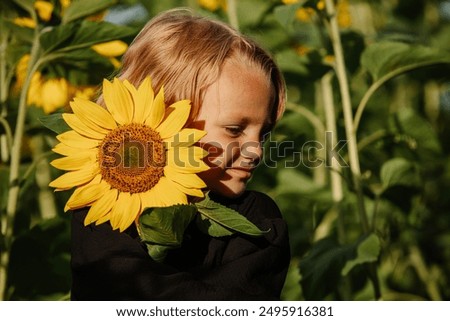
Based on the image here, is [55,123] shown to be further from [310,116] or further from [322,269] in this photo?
[310,116]

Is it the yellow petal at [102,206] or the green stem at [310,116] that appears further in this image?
the green stem at [310,116]

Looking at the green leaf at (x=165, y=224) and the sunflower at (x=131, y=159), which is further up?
the sunflower at (x=131, y=159)

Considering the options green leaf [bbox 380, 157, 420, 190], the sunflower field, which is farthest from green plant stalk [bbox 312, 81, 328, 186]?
green leaf [bbox 380, 157, 420, 190]

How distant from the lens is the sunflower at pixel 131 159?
86cm

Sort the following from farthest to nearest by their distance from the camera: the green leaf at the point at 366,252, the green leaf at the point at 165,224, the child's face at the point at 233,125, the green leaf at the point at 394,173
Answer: the green leaf at the point at 394,173 → the green leaf at the point at 366,252 → the child's face at the point at 233,125 → the green leaf at the point at 165,224

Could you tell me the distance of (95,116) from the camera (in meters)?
0.87

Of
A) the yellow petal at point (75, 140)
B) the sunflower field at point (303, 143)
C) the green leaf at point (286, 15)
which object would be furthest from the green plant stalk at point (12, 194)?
the yellow petal at point (75, 140)

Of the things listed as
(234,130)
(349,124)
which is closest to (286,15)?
(349,124)

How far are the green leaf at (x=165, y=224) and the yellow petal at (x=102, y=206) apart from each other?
4 cm

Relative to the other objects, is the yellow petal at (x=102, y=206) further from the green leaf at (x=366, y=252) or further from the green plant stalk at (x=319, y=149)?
the green plant stalk at (x=319, y=149)

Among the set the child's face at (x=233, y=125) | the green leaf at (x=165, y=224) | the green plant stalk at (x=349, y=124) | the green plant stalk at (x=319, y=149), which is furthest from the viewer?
the green plant stalk at (x=319, y=149)

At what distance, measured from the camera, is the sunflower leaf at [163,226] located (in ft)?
2.68

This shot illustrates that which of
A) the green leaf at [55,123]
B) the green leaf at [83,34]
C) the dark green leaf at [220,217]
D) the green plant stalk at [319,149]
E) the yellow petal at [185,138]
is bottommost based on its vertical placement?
the green plant stalk at [319,149]

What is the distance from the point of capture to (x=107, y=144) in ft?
2.87
